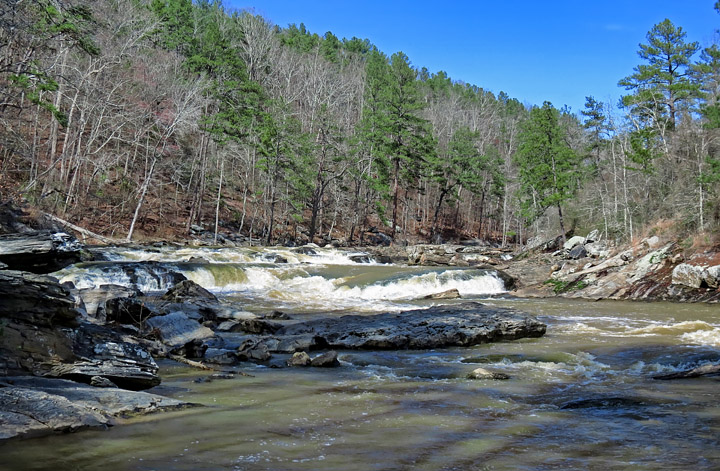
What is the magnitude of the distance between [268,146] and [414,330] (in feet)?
92.8

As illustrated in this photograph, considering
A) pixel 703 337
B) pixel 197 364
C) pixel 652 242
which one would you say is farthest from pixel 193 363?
pixel 652 242

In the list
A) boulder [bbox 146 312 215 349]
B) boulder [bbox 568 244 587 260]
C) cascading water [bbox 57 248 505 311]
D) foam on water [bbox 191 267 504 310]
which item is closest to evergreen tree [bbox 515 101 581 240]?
boulder [bbox 568 244 587 260]

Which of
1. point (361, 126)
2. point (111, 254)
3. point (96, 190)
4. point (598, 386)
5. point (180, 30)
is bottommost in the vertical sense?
point (598, 386)

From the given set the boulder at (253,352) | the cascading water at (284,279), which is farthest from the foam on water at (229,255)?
the boulder at (253,352)

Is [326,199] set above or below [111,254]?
above

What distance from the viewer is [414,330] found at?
35.2 ft

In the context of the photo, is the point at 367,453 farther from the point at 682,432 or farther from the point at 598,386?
the point at 598,386

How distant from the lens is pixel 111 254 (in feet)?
74.3

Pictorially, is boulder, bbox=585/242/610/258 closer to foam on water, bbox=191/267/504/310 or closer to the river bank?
the river bank

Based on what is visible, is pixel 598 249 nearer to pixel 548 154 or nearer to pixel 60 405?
pixel 548 154

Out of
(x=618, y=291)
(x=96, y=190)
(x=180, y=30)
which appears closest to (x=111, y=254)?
(x=96, y=190)

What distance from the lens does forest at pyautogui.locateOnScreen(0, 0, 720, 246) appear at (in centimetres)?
2734

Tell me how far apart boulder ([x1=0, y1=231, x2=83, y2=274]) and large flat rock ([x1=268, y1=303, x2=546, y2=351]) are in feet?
12.3

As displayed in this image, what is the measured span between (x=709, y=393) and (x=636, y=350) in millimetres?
3451
